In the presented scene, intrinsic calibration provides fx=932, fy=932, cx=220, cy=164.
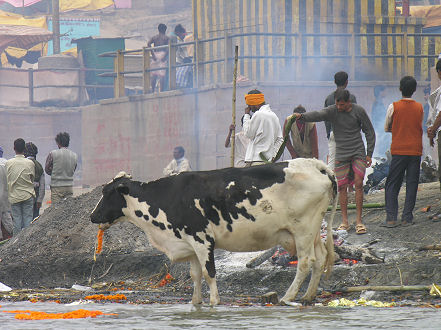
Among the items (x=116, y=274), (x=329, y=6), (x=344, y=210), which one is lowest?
(x=116, y=274)

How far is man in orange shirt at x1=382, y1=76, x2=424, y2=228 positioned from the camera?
11.2 meters

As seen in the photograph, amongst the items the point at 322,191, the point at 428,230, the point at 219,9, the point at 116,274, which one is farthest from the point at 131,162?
the point at 322,191

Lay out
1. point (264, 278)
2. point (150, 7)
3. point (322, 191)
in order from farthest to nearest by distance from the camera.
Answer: point (150, 7)
point (264, 278)
point (322, 191)

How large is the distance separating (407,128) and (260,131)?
1809 millimetres

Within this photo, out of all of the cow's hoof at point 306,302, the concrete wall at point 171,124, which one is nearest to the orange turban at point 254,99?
the cow's hoof at point 306,302

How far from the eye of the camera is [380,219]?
12180 mm

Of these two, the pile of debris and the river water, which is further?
the pile of debris

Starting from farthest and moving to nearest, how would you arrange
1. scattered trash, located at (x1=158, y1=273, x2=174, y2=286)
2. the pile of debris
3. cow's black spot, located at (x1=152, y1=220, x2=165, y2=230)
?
1. scattered trash, located at (x1=158, y1=273, x2=174, y2=286)
2. the pile of debris
3. cow's black spot, located at (x1=152, y1=220, x2=165, y2=230)

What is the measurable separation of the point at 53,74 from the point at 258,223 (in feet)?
69.1

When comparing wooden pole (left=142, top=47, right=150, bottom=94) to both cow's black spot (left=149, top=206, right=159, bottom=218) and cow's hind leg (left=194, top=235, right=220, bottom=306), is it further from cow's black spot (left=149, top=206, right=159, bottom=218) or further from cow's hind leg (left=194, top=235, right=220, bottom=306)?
cow's hind leg (left=194, top=235, right=220, bottom=306)

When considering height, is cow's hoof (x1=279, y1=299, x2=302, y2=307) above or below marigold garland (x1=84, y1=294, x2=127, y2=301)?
above

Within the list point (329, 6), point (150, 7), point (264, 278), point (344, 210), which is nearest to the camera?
point (264, 278)

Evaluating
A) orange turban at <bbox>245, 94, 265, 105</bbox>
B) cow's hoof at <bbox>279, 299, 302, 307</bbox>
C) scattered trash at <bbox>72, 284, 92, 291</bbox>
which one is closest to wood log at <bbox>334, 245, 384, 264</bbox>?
cow's hoof at <bbox>279, 299, 302, 307</bbox>

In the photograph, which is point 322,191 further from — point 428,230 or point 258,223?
point 428,230
